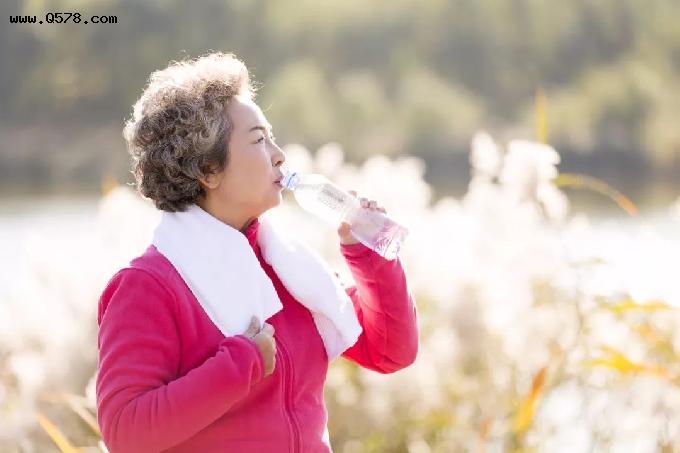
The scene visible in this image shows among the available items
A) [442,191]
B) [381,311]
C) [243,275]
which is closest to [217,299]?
[243,275]

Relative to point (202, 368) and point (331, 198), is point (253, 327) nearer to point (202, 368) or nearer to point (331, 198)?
point (202, 368)

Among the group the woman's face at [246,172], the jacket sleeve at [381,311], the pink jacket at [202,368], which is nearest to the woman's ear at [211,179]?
the woman's face at [246,172]

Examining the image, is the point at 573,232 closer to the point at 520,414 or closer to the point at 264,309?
the point at 520,414

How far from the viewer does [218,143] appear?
4.52 ft

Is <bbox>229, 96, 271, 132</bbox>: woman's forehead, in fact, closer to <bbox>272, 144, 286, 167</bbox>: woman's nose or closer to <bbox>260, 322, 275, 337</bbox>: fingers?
<bbox>272, 144, 286, 167</bbox>: woman's nose

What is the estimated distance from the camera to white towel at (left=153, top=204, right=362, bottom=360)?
137 centimetres

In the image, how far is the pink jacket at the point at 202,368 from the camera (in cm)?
125

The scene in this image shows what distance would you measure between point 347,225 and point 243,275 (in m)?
0.17

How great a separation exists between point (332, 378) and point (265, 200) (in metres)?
0.76

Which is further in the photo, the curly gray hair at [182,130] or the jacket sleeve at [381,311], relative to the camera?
the jacket sleeve at [381,311]

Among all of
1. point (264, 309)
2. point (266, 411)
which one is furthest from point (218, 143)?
point (266, 411)

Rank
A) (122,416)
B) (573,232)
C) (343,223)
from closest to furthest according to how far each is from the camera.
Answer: (122,416), (343,223), (573,232)

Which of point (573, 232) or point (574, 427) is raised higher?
point (573, 232)

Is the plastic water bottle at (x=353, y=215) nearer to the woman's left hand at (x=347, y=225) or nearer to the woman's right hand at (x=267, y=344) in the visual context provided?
the woman's left hand at (x=347, y=225)
